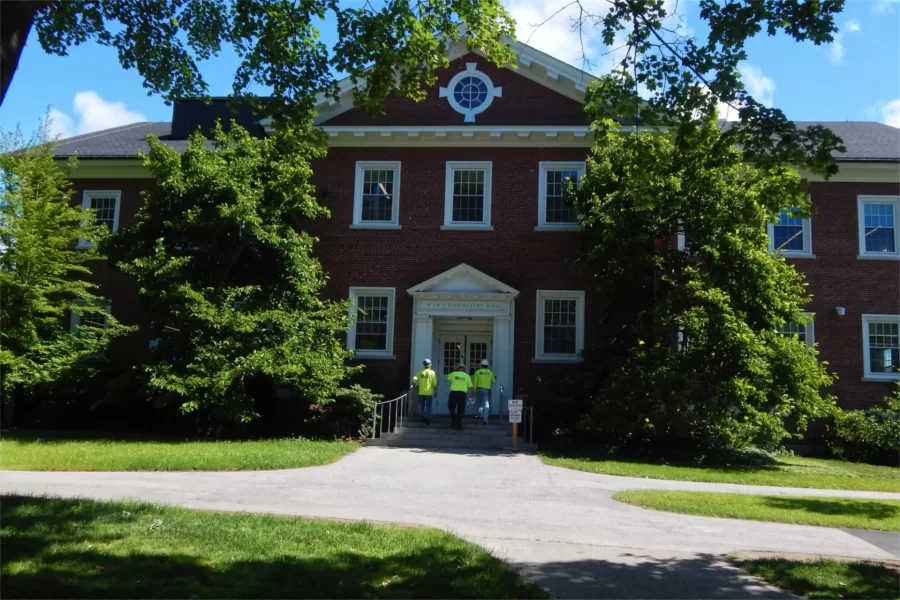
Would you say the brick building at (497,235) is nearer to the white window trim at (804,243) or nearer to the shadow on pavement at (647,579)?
the white window trim at (804,243)

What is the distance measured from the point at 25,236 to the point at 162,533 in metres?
15.2

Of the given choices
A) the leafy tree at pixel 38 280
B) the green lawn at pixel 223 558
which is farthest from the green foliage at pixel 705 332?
the leafy tree at pixel 38 280

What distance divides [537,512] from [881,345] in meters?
15.9

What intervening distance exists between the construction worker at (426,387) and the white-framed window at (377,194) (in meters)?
4.79

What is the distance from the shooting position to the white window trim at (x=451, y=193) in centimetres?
2061

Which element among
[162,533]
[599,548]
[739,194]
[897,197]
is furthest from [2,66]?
[897,197]

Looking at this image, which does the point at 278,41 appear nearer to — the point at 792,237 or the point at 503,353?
the point at 503,353

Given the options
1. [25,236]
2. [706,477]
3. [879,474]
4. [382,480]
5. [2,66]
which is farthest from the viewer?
[25,236]

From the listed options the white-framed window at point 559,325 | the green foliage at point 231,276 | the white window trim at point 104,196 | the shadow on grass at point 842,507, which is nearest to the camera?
the shadow on grass at point 842,507

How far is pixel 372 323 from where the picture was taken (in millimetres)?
20703

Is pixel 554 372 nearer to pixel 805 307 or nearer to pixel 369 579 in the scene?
pixel 805 307

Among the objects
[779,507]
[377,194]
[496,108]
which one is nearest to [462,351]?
[377,194]

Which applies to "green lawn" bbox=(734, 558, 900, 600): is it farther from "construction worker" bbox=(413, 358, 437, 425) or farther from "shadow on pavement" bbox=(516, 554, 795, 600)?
"construction worker" bbox=(413, 358, 437, 425)

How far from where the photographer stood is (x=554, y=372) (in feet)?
64.7
